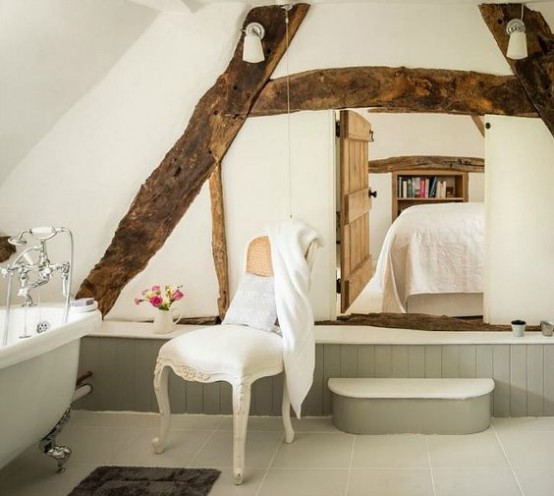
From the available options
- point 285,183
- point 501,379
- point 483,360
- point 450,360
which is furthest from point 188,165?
point 501,379

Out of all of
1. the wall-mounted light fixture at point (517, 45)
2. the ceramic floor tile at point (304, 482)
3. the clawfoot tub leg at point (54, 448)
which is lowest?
the ceramic floor tile at point (304, 482)

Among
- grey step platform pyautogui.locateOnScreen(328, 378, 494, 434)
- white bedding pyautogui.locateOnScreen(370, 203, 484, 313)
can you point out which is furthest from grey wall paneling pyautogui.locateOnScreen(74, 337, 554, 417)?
white bedding pyautogui.locateOnScreen(370, 203, 484, 313)

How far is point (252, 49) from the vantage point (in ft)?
11.2

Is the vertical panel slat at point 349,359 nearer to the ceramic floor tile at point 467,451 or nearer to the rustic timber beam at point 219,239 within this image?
the ceramic floor tile at point 467,451

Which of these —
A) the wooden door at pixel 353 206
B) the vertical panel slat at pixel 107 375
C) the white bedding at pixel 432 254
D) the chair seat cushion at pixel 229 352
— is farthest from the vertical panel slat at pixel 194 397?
A: the white bedding at pixel 432 254

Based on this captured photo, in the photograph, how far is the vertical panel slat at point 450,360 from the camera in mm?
3438

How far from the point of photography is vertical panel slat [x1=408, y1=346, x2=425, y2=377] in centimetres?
345

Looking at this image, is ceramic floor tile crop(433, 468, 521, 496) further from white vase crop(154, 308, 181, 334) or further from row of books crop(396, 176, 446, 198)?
row of books crop(396, 176, 446, 198)

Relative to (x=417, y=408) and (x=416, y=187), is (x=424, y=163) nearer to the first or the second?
(x=416, y=187)

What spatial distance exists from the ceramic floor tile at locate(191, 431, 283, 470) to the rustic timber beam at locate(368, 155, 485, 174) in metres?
1.85

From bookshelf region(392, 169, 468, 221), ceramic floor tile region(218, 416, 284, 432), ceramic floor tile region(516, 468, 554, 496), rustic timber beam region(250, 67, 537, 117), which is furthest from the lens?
bookshelf region(392, 169, 468, 221)

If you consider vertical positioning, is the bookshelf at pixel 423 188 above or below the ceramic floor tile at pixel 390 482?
above

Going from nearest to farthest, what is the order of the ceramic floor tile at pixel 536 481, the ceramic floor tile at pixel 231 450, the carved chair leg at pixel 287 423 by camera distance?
1. the ceramic floor tile at pixel 536 481
2. the ceramic floor tile at pixel 231 450
3. the carved chair leg at pixel 287 423

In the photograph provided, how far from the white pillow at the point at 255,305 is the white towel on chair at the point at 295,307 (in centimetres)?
14
